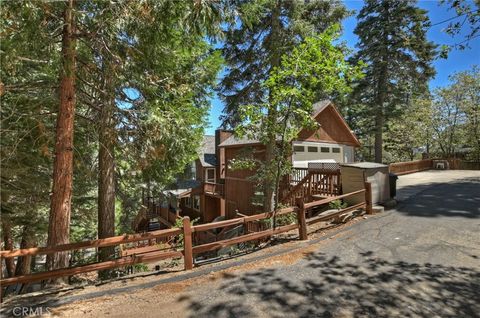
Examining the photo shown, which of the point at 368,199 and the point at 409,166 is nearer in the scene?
the point at 368,199

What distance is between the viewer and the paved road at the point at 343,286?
4008mm

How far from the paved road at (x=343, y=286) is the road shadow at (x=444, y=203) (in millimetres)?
1848

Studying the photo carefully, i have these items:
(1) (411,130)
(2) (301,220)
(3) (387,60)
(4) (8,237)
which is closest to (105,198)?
(2) (301,220)

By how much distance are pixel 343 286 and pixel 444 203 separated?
7.99 m

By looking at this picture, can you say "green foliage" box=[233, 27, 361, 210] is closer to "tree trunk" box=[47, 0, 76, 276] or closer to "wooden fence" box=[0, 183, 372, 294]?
"wooden fence" box=[0, 183, 372, 294]

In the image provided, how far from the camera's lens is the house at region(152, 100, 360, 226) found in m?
16.1

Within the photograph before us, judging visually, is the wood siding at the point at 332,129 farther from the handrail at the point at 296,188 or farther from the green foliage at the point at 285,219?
the green foliage at the point at 285,219

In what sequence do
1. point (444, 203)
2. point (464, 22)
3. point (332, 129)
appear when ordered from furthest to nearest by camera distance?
point (332, 129) < point (444, 203) < point (464, 22)

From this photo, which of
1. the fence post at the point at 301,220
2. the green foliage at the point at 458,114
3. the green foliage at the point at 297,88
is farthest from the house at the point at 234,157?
the green foliage at the point at 458,114

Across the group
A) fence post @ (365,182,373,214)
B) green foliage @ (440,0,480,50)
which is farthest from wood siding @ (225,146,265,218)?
green foliage @ (440,0,480,50)

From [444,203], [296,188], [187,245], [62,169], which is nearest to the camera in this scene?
[62,169]

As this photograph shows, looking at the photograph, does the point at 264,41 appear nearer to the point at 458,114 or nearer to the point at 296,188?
the point at 296,188

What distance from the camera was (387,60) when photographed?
20359 mm

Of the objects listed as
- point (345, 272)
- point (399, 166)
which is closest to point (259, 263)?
point (345, 272)
